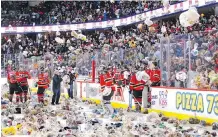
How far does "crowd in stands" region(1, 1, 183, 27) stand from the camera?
98.6ft

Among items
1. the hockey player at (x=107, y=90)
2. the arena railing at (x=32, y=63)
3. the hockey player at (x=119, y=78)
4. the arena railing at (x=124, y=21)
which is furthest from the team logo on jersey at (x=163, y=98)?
the arena railing at (x=32, y=63)

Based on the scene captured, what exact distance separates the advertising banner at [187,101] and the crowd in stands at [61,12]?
16159mm

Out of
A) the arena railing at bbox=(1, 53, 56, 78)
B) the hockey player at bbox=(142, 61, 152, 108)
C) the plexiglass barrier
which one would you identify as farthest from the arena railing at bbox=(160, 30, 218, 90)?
the arena railing at bbox=(1, 53, 56, 78)

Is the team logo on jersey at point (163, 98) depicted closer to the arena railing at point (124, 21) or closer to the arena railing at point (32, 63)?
the arena railing at point (124, 21)

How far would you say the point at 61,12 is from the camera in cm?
3544

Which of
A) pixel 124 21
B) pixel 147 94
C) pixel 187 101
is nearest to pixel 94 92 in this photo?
pixel 147 94

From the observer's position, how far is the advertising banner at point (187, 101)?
384 inches

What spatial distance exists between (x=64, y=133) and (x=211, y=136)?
2.59m

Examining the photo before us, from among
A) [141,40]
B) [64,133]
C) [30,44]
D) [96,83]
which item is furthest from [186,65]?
[30,44]

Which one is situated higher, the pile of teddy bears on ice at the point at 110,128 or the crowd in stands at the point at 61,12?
the crowd in stands at the point at 61,12

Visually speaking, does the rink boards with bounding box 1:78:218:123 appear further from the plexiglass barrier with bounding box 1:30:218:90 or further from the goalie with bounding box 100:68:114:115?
the goalie with bounding box 100:68:114:115

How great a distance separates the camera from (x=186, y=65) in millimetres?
11062

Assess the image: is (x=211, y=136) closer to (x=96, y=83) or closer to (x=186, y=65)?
(x=186, y=65)

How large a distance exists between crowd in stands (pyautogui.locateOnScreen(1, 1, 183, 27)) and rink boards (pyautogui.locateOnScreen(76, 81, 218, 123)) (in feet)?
52.6
